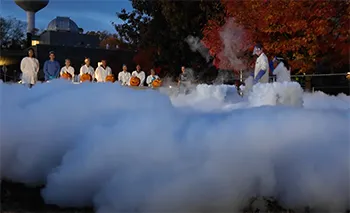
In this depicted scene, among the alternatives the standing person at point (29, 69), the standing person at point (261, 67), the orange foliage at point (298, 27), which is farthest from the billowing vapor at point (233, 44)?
the standing person at point (29, 69)

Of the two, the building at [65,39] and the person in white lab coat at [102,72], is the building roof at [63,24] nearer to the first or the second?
the building at [65,39]

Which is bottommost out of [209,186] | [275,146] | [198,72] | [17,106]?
[209,186]

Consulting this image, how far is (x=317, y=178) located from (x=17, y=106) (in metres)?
1.76

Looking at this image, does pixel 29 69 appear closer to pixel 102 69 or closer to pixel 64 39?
pixel 102 69

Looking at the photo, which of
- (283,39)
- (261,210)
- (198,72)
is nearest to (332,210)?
(261,210)

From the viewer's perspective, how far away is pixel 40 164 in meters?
2.56

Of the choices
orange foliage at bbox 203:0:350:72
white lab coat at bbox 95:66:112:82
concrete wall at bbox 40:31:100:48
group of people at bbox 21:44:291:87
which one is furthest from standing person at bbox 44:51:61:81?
concrete wall at bbox 40:31:100:48

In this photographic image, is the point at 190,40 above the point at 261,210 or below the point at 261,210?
above

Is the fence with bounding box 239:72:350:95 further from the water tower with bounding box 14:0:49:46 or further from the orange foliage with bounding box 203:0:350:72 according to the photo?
the water tower with bounding box 14:0:49:46

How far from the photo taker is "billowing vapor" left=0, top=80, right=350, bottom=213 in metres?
2.28

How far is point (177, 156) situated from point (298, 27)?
35.3 feet

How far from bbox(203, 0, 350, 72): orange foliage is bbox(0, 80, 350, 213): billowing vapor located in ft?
33.2

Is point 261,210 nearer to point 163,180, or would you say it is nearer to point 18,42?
point 163,180

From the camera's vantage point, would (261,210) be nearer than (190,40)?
Yes
